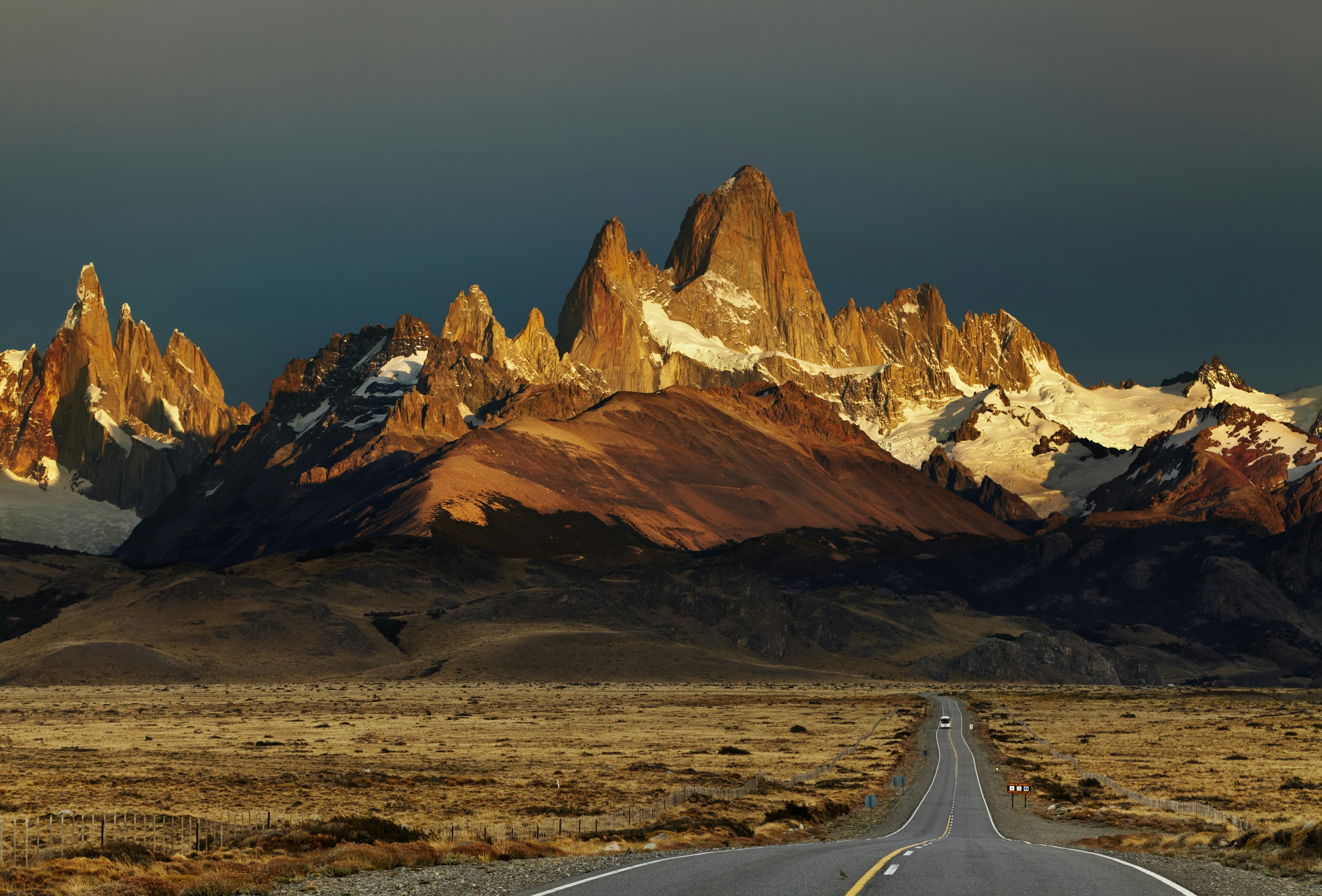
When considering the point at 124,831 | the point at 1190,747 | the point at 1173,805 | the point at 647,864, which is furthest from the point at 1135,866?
the point at 1190,747

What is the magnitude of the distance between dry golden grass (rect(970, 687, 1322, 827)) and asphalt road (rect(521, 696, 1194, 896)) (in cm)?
1441

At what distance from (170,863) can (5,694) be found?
154 meters

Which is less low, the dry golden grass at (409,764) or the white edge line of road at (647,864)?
the white edge line of road at (647,864)

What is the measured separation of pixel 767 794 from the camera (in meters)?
61.0

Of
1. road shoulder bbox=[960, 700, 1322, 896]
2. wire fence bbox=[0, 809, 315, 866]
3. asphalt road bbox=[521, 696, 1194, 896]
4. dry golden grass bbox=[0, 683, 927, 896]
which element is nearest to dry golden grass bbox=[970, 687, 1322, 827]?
road shoulder bbox=[960, 700, 1322, 896]

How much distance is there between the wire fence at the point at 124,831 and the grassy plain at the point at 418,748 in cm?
353

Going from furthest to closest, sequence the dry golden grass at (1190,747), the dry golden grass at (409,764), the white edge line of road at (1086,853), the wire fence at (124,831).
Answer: the dry golden grass at (1190,747) < the dry golden grass at (409,764) < the wire fence at (124,831) < the white edge line of road at (1086,853)

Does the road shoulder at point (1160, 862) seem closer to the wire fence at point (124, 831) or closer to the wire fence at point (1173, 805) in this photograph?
the wire fence at point (1173, 805)

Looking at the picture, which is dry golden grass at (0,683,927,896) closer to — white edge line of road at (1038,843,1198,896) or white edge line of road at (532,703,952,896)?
white edge line of road at (532,703,952,896)

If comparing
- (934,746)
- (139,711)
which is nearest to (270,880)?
(934,746)

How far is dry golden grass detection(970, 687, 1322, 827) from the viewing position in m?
61.9

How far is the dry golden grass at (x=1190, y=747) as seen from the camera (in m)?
61.9

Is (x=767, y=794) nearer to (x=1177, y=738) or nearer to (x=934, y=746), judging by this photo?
(x=934, y=746)

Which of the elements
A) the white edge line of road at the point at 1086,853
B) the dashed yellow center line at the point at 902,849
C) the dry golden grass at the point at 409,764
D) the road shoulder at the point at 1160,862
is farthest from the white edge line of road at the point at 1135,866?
the dry golden grass at the point at 409,764
